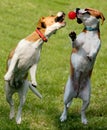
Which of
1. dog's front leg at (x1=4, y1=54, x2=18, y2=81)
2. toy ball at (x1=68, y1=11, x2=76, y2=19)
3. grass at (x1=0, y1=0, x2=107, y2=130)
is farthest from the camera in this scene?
grass at (x1=0, y1=0, x2=107, y2=130)

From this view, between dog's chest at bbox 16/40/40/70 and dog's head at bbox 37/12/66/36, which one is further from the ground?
dog's head at bbox 37/12/66/36

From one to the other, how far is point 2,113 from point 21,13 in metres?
16.0

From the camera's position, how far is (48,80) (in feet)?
42.9

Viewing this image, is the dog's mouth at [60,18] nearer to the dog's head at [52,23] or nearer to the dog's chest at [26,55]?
the dog's head at [52,23]

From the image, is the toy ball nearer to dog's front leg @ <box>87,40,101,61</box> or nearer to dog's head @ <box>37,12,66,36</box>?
dog's head @ <box>37,12,66,36</box>

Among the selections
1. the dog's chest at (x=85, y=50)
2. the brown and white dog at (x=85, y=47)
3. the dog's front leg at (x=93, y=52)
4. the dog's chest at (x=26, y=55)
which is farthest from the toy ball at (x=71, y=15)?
the dog's chest at (x=26, y=55)

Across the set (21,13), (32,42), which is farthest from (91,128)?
(21,13)

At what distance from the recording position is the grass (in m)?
9.44

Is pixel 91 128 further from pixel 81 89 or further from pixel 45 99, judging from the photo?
pixel 45 99

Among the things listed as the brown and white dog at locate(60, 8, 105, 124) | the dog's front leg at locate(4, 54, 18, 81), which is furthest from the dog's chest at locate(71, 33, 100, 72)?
the dog's front leg at locate(4, 54, 18, 81)

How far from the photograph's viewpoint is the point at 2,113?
A: 9.66 m

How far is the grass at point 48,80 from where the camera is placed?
9.44 m

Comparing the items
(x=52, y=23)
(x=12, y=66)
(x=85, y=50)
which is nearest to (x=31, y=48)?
(x=12, y=66)

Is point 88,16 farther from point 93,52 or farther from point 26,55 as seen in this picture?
point 26,55
